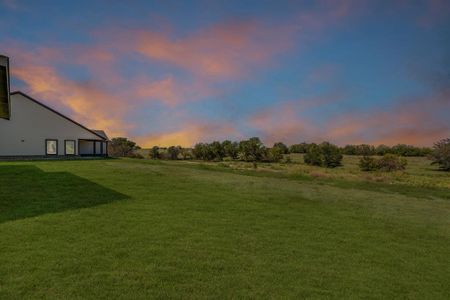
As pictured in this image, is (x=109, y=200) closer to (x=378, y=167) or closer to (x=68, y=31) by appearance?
(x=68, y=31)

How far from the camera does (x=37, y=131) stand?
38.4m

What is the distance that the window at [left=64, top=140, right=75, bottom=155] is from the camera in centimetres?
4106

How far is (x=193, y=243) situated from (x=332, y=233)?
4.59 metres

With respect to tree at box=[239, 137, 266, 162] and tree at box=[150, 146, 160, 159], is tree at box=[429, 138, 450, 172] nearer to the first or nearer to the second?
tree at box=[239, 137, 266, 162]

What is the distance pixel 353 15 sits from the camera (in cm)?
2009

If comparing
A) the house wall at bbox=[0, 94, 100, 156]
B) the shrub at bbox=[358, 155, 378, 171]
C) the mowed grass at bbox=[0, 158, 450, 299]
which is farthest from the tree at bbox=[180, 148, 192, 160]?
the mowed grass at bbox=[0, 158, 450, 299]

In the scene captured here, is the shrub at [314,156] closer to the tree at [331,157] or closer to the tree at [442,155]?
the tree at [331,157]

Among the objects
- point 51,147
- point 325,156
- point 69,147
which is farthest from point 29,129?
point 325,156

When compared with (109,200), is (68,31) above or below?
above

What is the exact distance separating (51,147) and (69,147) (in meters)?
2.23

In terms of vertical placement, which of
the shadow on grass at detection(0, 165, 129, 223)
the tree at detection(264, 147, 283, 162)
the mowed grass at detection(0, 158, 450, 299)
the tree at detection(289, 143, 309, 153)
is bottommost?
the mowed grass at detection(0, 158, 450, 299)

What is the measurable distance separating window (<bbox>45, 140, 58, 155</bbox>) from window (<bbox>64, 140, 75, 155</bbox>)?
1.19m

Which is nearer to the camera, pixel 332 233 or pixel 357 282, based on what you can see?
pixel 357 282

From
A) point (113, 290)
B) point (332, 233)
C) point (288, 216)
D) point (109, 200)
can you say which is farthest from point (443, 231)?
point (109, 200)
